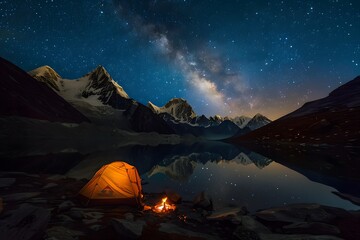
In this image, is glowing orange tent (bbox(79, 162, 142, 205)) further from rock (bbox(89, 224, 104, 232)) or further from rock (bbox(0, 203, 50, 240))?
rock (bbox(0, 203, 50, 240))

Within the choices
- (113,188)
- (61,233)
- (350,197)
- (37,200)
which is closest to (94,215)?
(113,188)

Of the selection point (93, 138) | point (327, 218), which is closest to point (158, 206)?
point (327, 218)

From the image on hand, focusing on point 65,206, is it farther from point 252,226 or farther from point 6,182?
point 252,226

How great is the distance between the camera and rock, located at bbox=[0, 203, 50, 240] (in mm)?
6512

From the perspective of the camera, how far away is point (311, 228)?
11.1 meters

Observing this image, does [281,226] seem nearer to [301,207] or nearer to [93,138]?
[301,207]

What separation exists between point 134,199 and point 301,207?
8.88m

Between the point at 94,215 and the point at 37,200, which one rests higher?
the point at 37,200

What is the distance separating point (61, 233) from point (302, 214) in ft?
36.2

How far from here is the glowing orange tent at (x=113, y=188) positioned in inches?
520

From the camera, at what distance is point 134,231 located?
8.83 meters

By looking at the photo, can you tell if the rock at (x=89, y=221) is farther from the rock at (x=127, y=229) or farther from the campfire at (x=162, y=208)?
the campfire at (x=162, y=208)

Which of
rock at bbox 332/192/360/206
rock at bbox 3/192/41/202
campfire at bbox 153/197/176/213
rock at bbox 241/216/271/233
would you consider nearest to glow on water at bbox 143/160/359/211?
rock at bbox 332/192/360/206

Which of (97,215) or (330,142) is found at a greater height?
(330,142)
